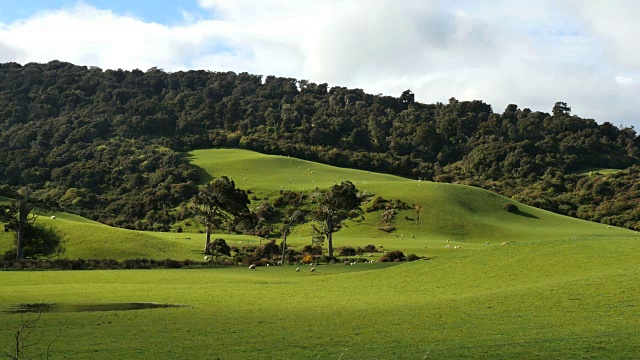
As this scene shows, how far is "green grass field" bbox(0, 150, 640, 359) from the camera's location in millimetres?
18125

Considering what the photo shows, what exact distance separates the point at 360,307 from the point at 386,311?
2.17 meters

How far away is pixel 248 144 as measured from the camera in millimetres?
164250

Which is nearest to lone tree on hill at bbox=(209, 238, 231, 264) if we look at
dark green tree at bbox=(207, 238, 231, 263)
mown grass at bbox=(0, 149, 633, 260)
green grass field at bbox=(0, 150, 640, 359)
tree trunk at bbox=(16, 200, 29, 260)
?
dark green tree at bbox=(207, 238, 231, 263)

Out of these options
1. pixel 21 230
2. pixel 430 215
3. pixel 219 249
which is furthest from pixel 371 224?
pixel 21 230

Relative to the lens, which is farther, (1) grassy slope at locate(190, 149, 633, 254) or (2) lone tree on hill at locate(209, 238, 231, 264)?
(1) grassy slope at locate(190, 149, 633, 254)

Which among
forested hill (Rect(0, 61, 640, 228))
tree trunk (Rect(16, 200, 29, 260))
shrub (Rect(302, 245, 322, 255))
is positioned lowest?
shrub (Rect(302, 245, 322, 255))

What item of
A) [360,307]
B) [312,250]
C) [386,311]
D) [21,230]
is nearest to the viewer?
[386,311]

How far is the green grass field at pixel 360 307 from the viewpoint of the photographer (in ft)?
59.5

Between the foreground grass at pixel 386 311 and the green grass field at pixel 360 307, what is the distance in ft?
0.22

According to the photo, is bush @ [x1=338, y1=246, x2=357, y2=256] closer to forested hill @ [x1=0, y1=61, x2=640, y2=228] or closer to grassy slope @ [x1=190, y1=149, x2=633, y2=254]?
grassy slope @ [x1=190, y1=149, x2=633, y2=254]

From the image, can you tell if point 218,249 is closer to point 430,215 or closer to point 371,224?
point 371,224

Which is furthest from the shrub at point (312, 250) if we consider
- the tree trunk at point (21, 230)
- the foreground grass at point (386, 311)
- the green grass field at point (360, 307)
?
the tree trunk at point (21, 230)

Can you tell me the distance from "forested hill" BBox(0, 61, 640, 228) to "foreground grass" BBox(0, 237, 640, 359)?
70799mm

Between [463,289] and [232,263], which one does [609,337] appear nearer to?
[463,289]
